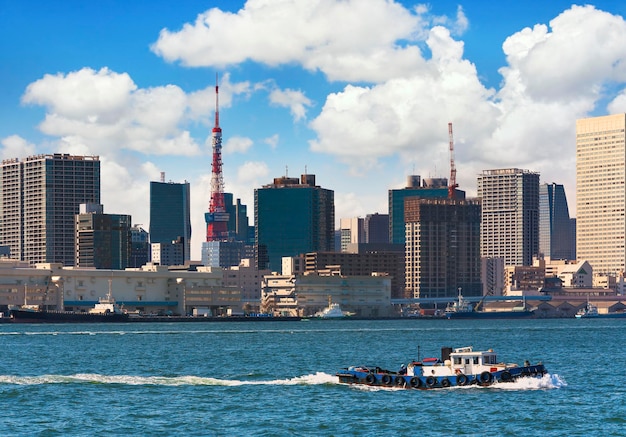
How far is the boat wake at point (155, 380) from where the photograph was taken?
355 feet

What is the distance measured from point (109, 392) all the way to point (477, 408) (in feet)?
102

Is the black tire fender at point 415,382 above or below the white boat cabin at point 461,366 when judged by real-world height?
below

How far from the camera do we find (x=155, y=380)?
111 metres

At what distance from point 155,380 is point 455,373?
27.8 m

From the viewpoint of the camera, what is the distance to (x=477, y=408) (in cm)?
8812

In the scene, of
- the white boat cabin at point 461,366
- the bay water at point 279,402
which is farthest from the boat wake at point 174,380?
the white boat cabin at point 461,366

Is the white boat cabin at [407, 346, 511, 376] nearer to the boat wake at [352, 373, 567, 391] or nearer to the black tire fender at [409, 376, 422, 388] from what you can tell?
the black tire fender at [409, 376, 422, 388]

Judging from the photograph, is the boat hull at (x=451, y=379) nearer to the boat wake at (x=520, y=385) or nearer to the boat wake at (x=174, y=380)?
the boat wake at (x=520, y=385)

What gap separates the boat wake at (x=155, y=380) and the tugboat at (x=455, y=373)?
6765 mm

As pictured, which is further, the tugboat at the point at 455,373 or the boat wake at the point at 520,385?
the tugboat at the point at 455,373

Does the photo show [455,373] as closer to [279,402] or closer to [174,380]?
[279,402]

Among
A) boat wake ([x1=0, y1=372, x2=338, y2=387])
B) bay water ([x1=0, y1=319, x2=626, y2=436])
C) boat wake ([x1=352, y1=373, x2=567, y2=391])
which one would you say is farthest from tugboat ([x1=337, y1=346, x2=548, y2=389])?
boat wake ([x1=0, y1=372, x2=338, y2=387])

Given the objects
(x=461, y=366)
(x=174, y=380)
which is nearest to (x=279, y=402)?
(x=461, y=366)

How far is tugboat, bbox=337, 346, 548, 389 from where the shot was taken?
9919 centimetres
